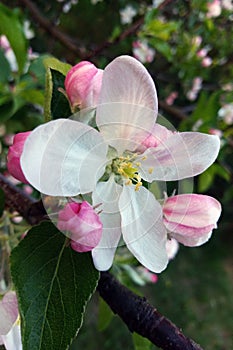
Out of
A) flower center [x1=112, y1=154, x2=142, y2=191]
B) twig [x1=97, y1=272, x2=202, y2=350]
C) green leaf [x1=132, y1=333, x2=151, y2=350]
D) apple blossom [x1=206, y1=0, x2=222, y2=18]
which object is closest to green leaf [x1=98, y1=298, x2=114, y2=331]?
green leaf [x1=132, y1=333, x2=151, y2=350]

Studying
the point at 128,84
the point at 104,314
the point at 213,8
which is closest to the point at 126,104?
the point at 128,84

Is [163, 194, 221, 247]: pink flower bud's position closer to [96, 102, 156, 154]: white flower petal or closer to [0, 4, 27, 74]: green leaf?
[96, 102, 156, 154]: white flower petal

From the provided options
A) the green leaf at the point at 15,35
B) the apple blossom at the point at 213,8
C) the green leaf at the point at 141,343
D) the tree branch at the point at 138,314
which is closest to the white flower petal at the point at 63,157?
the tree branch at the point at 138,314

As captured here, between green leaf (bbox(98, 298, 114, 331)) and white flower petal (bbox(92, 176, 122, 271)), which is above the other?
white flower petal (bbox(92, 176, 122, 271))

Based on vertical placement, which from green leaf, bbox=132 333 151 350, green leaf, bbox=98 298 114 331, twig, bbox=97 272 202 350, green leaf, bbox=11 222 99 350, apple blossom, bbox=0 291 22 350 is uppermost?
green leaf, bbox=11 222 99 350

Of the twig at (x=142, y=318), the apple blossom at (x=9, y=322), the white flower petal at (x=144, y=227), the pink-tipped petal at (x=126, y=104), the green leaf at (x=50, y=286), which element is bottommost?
the twig at (x=142, y=318)

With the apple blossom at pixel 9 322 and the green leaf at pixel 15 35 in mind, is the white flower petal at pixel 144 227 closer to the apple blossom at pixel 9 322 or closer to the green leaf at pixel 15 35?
the apple blossom at pixel 9 322

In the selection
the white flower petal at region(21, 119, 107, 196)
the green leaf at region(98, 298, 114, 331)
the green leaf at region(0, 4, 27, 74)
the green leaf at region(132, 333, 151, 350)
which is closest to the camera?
the white flower petal at region(21, 119, 107, 196)

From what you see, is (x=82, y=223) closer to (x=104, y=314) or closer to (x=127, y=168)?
(x=127, y=168)
